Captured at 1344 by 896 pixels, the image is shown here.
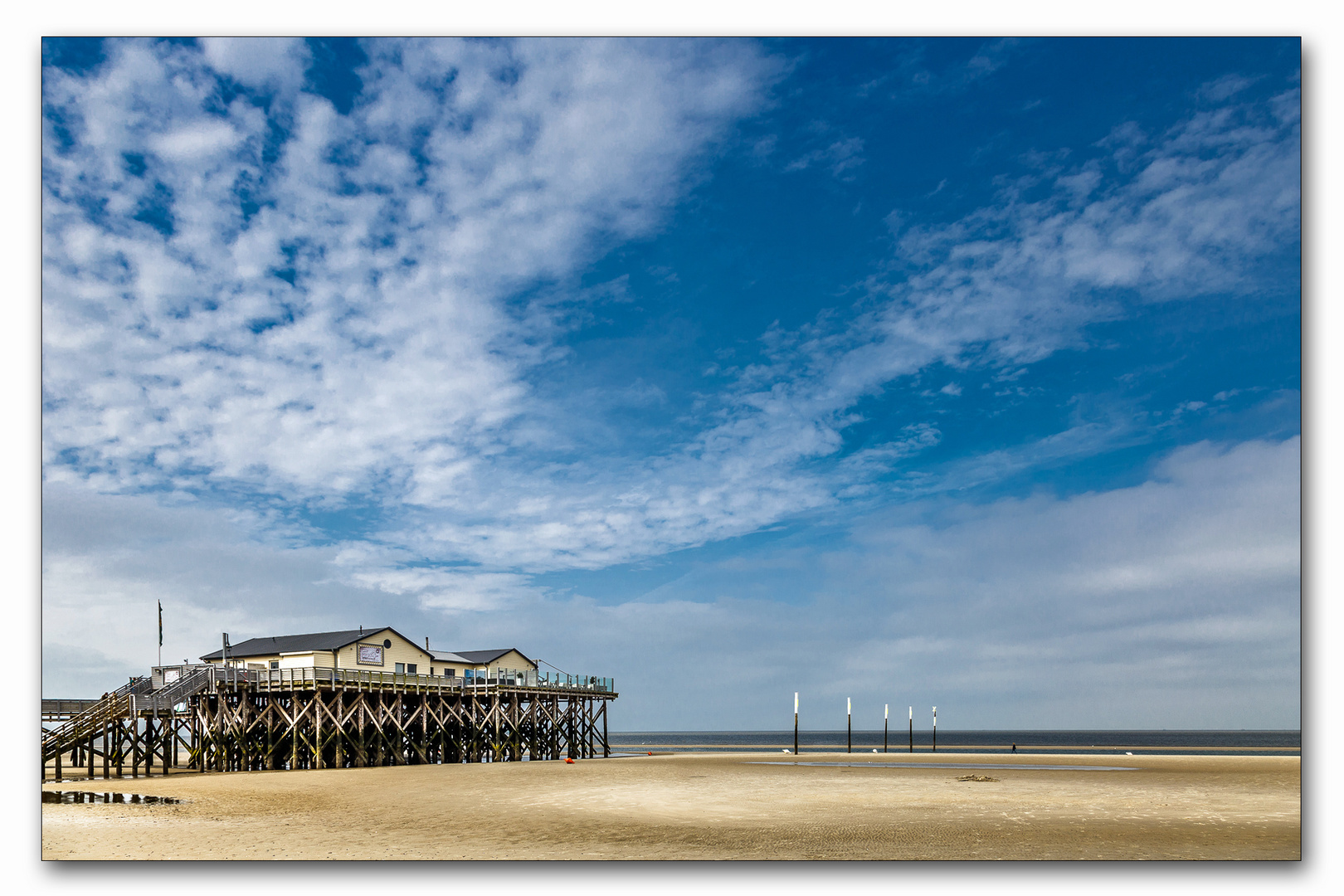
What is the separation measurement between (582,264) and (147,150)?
1049 cm

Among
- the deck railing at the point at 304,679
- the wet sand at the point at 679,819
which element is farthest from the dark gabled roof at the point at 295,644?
the wet sand at the point at 679,819

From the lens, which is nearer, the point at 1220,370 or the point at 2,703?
the point at 2,703

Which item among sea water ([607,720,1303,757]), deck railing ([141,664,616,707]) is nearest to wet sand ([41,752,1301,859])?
deck railing ([141,664,616,707])

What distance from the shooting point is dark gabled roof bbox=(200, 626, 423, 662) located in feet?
134

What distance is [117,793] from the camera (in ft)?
69.6

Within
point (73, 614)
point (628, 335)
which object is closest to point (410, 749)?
point (628, 335)

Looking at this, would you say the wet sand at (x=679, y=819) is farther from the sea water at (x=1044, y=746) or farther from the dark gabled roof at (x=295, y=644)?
the sea water at (x=1044, y=746)

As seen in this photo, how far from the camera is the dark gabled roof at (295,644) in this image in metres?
40.7

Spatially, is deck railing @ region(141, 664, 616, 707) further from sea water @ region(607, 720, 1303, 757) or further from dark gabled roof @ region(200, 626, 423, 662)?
sea water @ region(607, 720, 1303, 757)

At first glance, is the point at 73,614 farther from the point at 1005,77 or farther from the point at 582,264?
the point at 1005,77

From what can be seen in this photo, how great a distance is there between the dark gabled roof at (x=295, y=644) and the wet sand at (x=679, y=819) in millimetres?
9493

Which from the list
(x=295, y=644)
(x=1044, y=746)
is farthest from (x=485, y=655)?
(x=1044, y=746)

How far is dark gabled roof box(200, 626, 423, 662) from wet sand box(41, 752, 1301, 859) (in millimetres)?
9493

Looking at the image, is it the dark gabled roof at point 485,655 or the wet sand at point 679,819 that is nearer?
the wet sand at point 679,819
